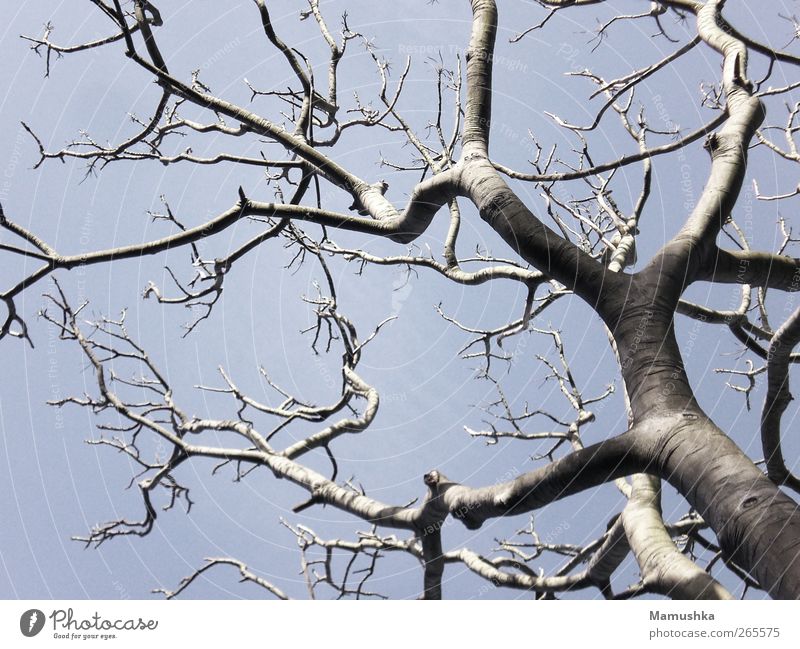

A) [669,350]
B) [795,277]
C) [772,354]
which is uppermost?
[795,277]

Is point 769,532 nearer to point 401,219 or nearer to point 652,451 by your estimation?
point 652,451

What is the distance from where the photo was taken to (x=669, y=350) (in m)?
2.94

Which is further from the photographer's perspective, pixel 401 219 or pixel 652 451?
pixel 401 219

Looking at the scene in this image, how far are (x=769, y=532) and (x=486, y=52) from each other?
3.40 m

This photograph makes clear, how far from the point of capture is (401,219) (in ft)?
13.1
